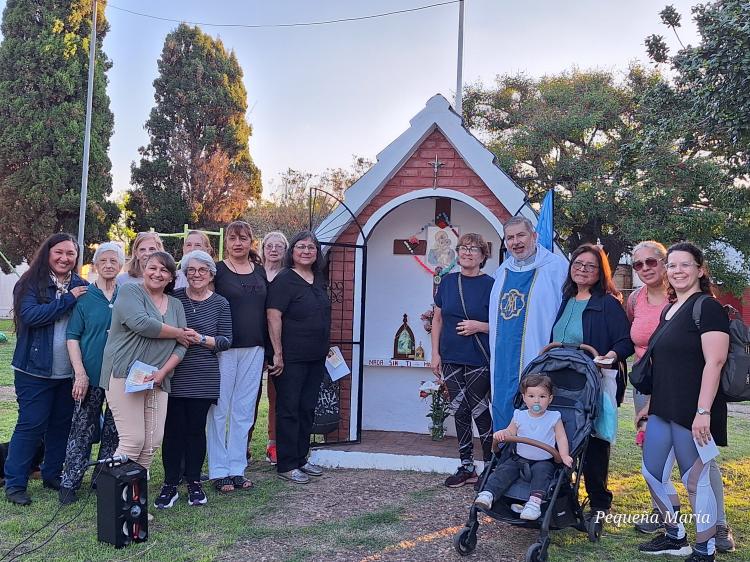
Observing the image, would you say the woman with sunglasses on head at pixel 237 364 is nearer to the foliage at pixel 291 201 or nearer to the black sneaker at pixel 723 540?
the black sneaker at pixel 723 540

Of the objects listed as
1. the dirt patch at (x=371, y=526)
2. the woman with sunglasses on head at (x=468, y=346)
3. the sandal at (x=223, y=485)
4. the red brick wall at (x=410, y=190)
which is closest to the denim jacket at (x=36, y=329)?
the sandal at (x=223, y=485)

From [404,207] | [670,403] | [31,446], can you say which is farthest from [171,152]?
[670,403]

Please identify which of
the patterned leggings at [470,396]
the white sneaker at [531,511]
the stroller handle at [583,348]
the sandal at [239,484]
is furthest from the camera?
the patterned leggings at [470,396]

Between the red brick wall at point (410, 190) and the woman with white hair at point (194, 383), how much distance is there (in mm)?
1746

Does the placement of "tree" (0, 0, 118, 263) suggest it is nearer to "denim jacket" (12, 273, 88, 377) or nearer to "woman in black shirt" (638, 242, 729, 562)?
"denim jacket" (12, 273, 88, 377)

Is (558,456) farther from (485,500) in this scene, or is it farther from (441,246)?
(441,246)

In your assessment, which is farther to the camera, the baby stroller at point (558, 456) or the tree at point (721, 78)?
the tree at point (721, 78)

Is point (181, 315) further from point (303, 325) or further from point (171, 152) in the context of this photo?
point (171, 152)

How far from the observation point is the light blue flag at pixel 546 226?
5.23 meters

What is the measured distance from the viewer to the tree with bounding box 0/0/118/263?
21.7m

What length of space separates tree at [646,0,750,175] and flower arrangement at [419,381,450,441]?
4299 mm

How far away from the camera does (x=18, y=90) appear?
858 inches

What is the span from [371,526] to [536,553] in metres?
1.14

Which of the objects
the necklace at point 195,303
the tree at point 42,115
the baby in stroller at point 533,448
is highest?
the tree at point 42,115
